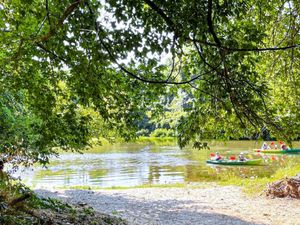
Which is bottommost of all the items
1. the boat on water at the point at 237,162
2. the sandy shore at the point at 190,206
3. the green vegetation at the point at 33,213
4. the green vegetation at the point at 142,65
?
the sandy shore at the point at 190,206

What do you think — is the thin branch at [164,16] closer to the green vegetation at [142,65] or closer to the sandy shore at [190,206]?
the green vegetation at [142,65]

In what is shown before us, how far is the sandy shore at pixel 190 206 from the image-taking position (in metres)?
8.81

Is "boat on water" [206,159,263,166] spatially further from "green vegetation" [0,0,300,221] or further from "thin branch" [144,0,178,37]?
"thin branch" [144,0,178,37]

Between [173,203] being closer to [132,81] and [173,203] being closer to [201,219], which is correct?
[201,219]

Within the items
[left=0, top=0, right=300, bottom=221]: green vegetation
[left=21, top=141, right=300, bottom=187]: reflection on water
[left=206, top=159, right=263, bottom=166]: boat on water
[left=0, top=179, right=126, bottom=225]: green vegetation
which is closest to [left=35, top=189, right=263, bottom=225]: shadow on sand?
[left=0, top=179, right=126, bottom=225]: green vegetation

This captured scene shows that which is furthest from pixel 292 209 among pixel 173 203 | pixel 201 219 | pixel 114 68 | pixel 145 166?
pixel 145 166

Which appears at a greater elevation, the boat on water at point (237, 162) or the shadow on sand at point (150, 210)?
the boat on water at point (237, 162)

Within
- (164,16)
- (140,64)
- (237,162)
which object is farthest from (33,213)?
(237,162)

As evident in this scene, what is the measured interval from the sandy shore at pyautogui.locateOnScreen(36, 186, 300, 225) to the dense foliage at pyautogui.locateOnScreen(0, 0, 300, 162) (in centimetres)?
388

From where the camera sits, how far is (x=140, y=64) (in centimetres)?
487

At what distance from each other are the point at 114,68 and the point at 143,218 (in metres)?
5.14

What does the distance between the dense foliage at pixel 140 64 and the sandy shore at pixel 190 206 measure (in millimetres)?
3883

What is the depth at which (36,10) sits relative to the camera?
174 inches

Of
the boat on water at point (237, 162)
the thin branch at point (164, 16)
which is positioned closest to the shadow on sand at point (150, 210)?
the thin branch at point (164, 16)
